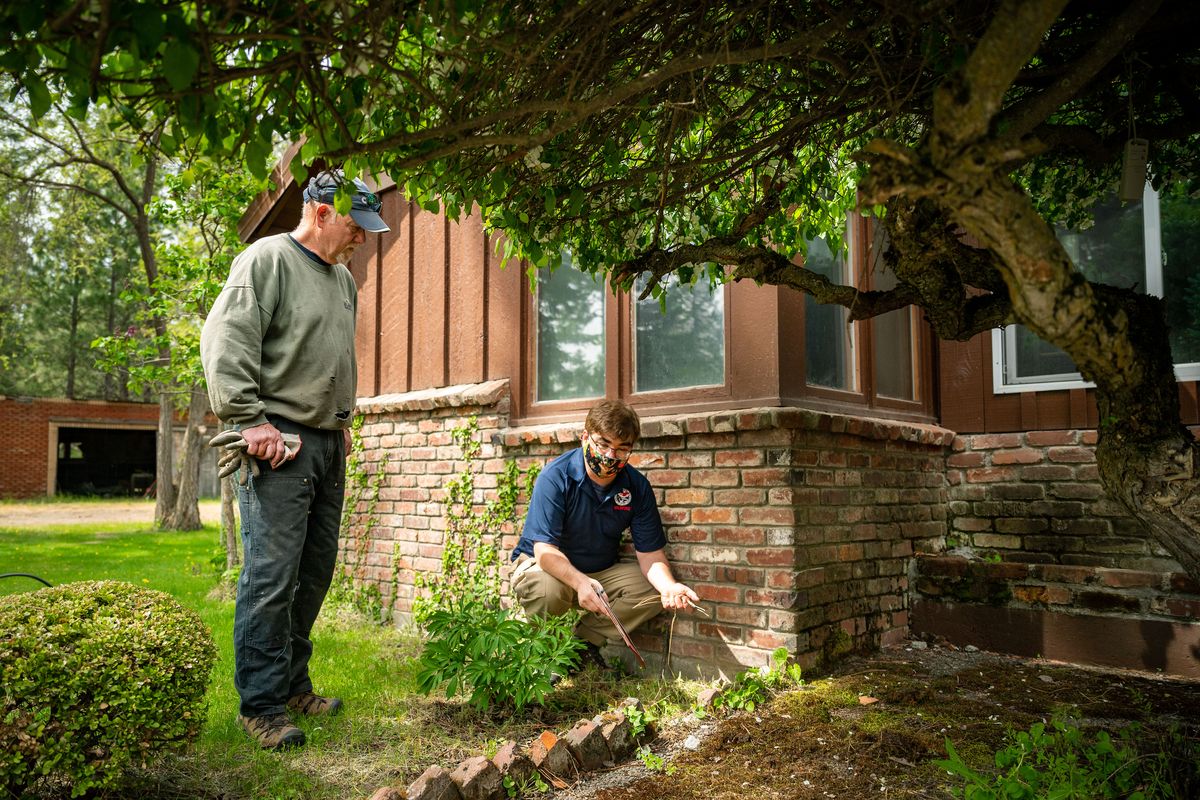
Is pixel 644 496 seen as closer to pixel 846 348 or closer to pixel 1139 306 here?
pixel 846 348

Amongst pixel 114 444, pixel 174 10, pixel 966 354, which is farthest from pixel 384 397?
pixel 114 444

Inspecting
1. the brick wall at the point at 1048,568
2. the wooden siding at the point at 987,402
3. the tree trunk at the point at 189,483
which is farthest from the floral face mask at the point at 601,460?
the tree trunk at the point at 189,483

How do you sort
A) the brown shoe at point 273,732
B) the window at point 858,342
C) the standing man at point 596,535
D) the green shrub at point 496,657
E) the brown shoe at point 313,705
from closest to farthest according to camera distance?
1. the brown shoe at point 273,732
2. the green shrub at point 496,657
3. the brown shoe at point 313,705
4. the standing man at point 596,535
5. the window at point 858,342

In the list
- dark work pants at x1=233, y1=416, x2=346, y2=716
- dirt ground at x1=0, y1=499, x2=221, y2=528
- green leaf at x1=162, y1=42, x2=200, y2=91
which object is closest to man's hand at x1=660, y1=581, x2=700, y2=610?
dark work pants at x1=233, y1=416, x2=346, y2=716

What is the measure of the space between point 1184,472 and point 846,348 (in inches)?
95.8

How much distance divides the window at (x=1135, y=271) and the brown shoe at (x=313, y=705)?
3.92 meters

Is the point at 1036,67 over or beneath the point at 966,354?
over

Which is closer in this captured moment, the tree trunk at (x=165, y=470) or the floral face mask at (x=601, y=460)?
the floral face mask at (x=601, y=460)

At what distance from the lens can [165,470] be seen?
1597 centimetres

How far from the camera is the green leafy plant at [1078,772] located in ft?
6.74

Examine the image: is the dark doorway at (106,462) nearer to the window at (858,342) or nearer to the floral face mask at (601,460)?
the floral face mask at (601,460)

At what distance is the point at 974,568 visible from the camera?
427 centimetres

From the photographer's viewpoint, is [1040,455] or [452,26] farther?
[1040,455]

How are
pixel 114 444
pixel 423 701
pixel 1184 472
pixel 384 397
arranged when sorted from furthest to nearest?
pixel 114 444 → pixel 384 397 → pixel 423 701 → pixel 1184 472
